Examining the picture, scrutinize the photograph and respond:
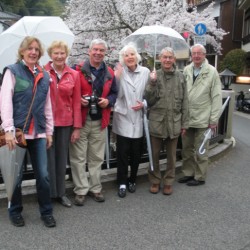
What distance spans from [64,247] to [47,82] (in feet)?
5.26

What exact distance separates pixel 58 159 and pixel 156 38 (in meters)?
2.56

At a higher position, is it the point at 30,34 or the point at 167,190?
the point at 30,34

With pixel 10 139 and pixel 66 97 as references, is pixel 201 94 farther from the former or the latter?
pixel 10 139

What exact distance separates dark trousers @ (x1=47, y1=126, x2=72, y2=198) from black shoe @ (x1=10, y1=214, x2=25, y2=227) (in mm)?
571

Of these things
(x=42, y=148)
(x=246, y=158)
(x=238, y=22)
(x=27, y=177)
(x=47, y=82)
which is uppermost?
(x=238, y=22)

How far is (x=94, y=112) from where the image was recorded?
13.6ft

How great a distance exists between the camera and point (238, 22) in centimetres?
2862

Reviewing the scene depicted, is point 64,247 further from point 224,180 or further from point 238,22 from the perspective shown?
point 238,22

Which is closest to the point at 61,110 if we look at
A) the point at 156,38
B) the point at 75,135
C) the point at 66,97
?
the point at 66,97

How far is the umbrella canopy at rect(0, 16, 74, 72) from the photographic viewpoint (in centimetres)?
698

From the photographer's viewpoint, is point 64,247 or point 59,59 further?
point 59,59

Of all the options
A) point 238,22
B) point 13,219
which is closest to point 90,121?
point 13,219

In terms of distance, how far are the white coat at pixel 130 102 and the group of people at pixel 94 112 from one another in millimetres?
13

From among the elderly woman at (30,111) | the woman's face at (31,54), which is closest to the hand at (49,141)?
the elderly woman at (30,111)
